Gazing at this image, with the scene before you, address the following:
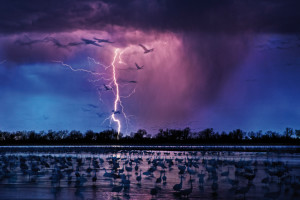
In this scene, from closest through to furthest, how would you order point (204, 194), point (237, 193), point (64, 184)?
1. point (237, 193)
2. point (204, 194)
3. point (64, 184)

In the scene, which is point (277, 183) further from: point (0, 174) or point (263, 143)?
point (263, 143)

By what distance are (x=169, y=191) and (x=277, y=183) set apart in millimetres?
6017

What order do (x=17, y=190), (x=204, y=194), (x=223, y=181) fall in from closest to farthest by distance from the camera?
1. (x=204, y=194)
2. (x=17, y=190)
3. (x=223, y=181)

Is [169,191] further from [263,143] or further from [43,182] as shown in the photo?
[263,143]

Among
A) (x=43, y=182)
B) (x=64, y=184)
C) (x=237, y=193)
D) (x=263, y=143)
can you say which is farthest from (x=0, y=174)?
(x=263, y=143)

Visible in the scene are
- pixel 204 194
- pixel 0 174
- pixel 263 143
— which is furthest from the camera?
pixel 263 143

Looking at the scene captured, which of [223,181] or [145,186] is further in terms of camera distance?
[223,181]

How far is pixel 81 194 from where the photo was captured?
55.6ft

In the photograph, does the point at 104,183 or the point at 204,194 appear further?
the point at 104,183

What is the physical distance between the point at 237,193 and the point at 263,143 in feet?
349

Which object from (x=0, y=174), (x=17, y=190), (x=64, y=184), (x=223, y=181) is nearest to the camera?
(x=17, y=190)

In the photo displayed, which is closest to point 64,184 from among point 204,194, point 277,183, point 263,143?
point 204,194

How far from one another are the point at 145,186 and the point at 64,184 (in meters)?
4.02

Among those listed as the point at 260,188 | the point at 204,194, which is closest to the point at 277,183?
the point at 260,188
